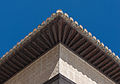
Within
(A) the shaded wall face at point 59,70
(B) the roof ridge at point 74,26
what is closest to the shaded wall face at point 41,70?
(A) the shaded wall face at point 59,70

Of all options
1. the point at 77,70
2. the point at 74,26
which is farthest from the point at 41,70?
the point at 74,26

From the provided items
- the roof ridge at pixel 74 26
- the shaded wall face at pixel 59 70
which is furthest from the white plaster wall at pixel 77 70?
the roof ridge at pixel 74 26

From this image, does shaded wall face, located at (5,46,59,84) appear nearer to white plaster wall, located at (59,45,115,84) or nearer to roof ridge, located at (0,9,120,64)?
white plaster wall, located at (59,45,115,84)

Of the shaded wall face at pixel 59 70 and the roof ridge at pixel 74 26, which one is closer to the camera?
the roof ridge at pixel 74 26

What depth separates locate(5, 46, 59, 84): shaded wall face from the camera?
1074cm

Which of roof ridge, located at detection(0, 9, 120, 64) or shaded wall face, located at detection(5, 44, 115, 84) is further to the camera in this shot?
shaded wall face, located at detection(5, 44, 115, 84)

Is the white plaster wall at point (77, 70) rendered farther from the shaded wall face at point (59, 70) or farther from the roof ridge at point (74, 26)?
the roof ridge at point (74, 26)

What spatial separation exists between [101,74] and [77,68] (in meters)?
1.61

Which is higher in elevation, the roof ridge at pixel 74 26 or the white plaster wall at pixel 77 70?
the roof ridge at pixel 74 26

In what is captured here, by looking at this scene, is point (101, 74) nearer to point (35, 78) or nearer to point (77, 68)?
point (77, 68)

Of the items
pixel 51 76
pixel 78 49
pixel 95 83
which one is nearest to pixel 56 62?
pixel 51 76

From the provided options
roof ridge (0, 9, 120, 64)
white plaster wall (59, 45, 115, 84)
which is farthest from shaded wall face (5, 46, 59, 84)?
roof ridge (0, 9, 120, 64)

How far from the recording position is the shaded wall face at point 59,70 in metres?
10.7

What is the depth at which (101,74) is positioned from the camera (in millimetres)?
12289
